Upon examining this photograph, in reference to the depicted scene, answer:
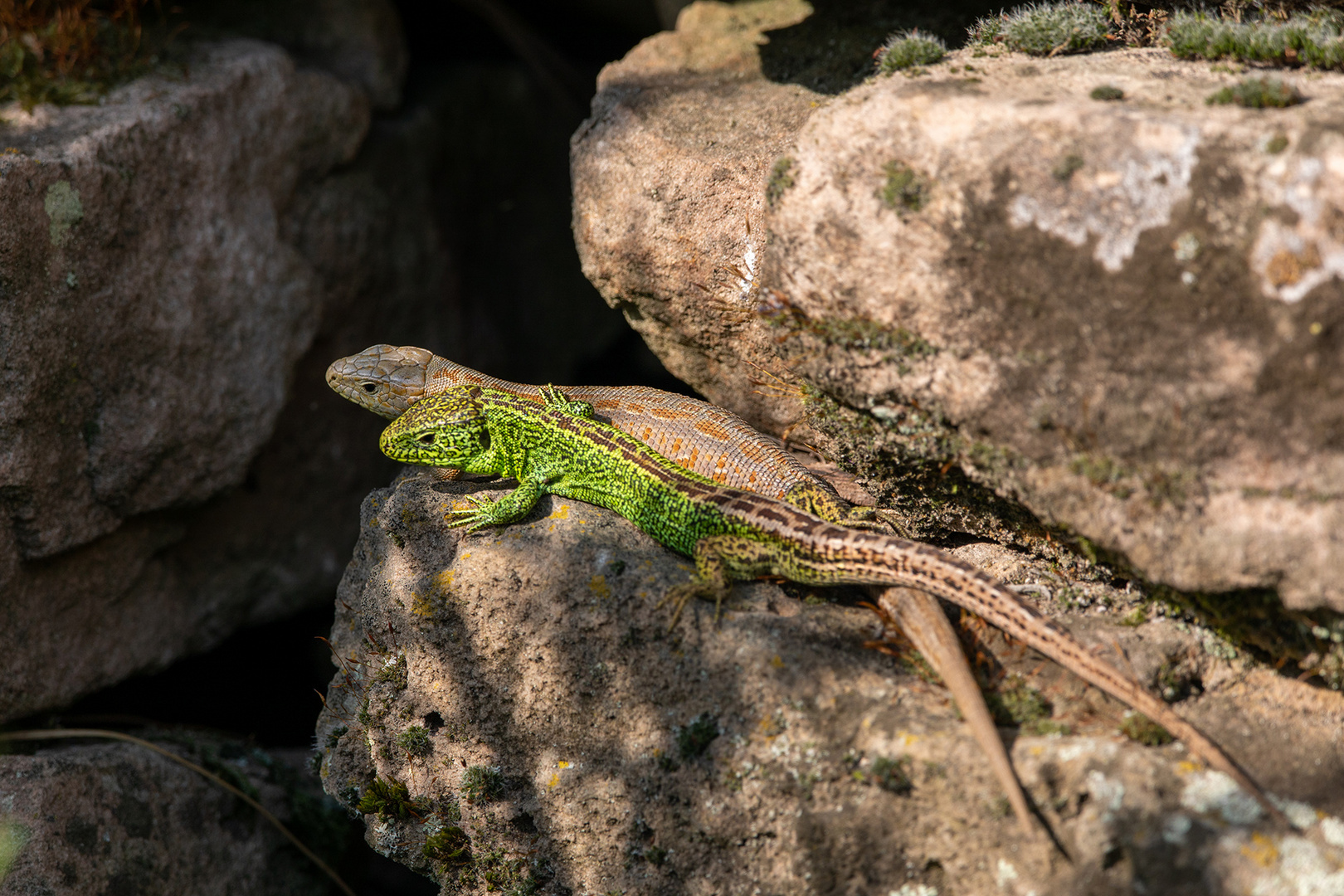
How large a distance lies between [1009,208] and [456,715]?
4.70 meters

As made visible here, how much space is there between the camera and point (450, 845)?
6262 mm

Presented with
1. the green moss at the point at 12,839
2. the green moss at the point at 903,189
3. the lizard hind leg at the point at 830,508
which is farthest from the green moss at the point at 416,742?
the green moss at the point at 903,189

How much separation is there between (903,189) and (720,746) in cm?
347

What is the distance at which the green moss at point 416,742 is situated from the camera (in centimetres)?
626

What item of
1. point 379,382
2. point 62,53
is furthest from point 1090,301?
point 62,53

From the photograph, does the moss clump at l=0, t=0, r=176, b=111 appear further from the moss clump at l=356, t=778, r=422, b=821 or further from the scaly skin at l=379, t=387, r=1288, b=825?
the moss clump at l=356, t=778, r=422, b=821

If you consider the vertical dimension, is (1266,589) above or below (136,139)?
below

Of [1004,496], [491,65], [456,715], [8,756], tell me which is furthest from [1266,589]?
[491,65]

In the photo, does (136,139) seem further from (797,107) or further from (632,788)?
(632,788)

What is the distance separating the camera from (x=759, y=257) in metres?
7.33

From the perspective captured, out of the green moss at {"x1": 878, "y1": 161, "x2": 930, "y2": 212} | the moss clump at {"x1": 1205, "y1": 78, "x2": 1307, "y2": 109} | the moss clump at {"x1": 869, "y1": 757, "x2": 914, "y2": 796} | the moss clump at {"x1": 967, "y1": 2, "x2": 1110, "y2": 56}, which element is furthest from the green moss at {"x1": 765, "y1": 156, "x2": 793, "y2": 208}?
the moss clump at {"x1": 869, "y1": 757, "x2": 914, "y2": 796}

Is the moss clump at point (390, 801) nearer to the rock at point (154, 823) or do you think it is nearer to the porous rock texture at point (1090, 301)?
the rock at point (154, 823)

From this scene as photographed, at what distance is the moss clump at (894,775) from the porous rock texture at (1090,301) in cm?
167

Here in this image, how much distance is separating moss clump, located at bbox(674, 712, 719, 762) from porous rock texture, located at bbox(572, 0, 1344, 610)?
2.08 meters
